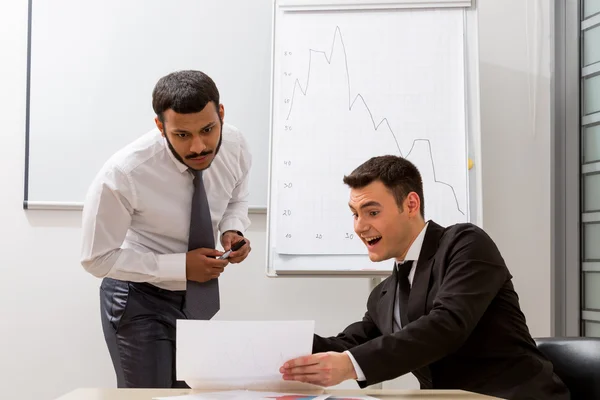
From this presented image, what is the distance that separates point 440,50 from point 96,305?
1911 mm

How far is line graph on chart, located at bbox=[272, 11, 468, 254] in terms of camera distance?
3.00m

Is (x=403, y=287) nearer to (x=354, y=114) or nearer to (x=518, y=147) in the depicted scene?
(x=354, y=114)

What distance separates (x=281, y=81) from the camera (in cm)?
307

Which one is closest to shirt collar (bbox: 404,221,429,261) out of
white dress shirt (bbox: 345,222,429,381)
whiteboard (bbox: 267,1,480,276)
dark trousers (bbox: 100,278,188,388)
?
white dress shirt (bbox: 345,222,429,381)

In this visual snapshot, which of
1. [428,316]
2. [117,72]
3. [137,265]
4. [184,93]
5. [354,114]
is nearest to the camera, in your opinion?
[428,316]

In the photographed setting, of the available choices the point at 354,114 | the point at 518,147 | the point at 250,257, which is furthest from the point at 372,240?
the point at 518,147

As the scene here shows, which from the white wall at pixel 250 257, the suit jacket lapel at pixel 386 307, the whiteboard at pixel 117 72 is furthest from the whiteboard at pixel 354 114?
the suit jacket lapel at pixel 386 307

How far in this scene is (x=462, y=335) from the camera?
5.33 feet

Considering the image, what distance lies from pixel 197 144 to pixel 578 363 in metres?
1.23

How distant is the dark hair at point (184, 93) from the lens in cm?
214

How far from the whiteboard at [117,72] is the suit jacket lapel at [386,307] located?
4.66 feet

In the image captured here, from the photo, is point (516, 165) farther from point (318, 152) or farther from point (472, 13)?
point (318, 152)

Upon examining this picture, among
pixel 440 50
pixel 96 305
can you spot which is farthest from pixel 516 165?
pixel 96 305

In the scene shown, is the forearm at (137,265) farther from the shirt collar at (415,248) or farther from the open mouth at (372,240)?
the shirt collar at (415,248)
